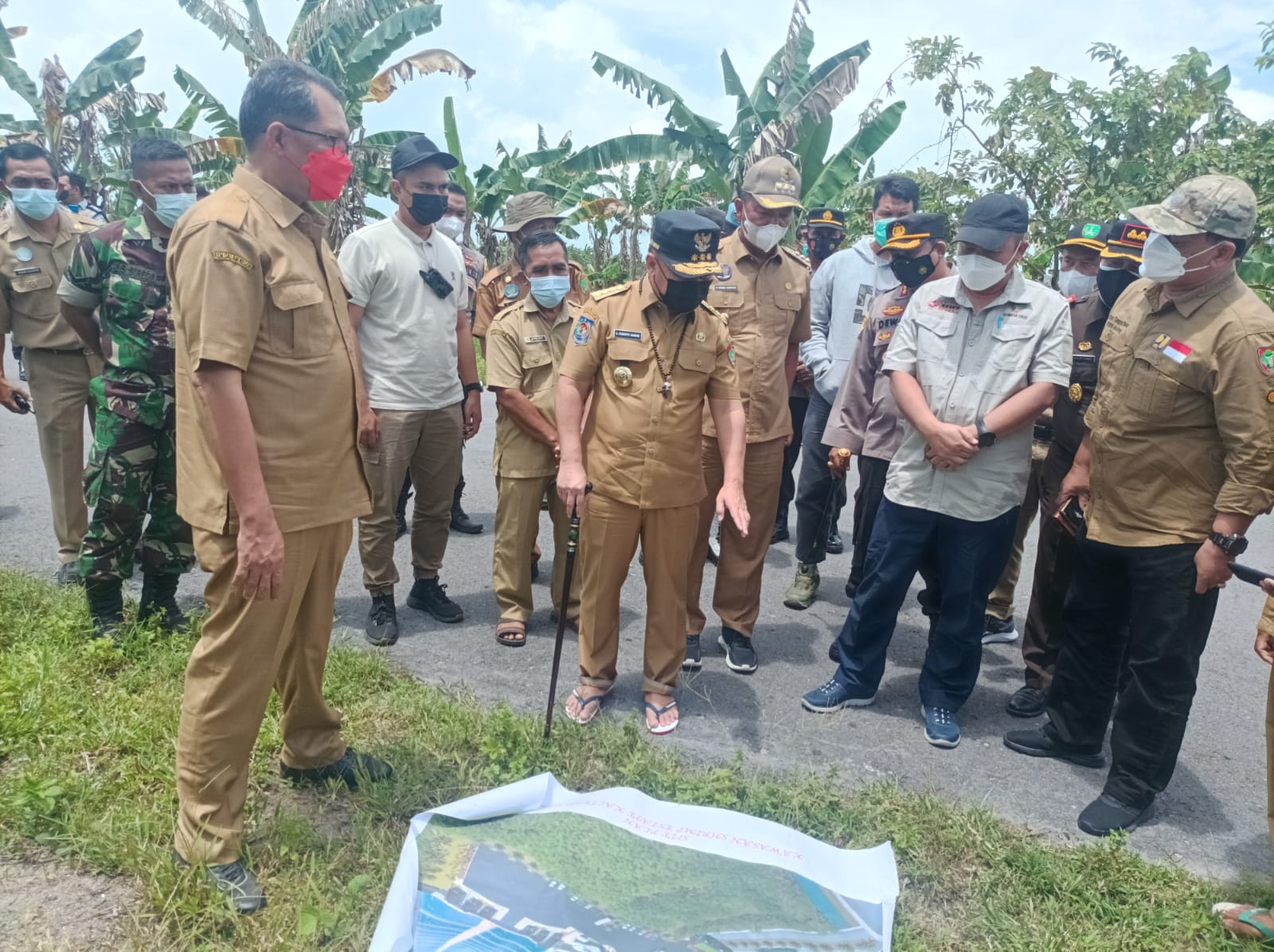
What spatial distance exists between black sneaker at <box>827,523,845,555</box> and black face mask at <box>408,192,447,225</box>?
10.4 ft

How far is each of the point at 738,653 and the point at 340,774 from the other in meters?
1.88

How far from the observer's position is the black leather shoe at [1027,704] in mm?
3850

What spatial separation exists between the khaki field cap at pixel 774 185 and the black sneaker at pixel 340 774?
274cm

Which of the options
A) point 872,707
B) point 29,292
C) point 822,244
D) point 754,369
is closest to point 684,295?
point 754,369

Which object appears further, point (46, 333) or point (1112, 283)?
point (46, 333)

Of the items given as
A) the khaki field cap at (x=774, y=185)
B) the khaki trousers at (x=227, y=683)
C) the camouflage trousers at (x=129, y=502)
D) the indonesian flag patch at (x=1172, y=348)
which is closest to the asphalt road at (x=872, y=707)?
the camouflage trousers at (x=129, y=502)

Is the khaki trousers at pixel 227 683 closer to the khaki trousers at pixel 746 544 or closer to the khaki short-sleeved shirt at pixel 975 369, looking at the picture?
the khaki trousers at pixel 746 544

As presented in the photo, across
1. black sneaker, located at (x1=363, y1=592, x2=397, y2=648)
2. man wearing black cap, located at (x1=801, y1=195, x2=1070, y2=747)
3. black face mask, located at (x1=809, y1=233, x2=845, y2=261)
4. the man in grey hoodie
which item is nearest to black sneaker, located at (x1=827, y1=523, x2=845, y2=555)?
the man in grey hoodie

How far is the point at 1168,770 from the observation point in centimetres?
303

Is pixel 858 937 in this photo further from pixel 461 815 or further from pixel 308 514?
pixel 308 514

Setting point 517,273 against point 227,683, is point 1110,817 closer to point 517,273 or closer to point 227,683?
point 227,683

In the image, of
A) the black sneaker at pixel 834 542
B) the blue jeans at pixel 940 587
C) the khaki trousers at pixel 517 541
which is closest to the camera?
the blue jeans at pixel 940 587

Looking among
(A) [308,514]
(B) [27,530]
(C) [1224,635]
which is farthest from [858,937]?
(B) [27,530]

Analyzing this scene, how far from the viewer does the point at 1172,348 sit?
289 centimetres
